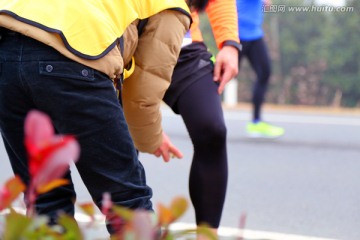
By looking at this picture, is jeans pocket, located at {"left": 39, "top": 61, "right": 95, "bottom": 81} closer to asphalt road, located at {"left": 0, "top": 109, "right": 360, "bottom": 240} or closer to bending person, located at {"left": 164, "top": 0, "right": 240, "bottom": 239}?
bending person, located at {"left": 164, "top": 0, "right": 240, "bottom": 239}

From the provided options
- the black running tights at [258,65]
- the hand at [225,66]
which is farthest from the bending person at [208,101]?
the black running tights at [258,65]

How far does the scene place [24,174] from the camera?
2.20 m

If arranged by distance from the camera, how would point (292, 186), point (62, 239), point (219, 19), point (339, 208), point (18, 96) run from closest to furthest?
point (62, 239) → point (18, 96) → point (219, 19) → point (339, 208) → point (292, 186)

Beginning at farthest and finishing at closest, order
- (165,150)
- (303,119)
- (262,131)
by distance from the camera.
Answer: (303,119), (262,131), (165,150)

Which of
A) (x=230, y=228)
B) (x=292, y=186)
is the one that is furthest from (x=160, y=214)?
(x=292, y=186)

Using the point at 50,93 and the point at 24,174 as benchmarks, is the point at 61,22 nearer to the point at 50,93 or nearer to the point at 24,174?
the point at 50,93

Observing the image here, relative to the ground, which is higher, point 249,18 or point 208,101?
point 208,101

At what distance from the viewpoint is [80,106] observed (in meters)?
1.92

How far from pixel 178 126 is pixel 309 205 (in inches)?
160

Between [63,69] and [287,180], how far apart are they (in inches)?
145

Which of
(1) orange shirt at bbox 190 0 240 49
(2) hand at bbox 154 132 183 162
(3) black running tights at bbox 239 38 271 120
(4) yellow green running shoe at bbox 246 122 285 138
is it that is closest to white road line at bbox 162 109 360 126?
(4) yellow green running shoe at bbox 246 122 285 138

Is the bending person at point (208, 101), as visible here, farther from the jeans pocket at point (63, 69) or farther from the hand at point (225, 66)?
the jeans pocket at point (63, 69)

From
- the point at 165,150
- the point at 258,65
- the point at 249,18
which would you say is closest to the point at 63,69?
the point at 165,150

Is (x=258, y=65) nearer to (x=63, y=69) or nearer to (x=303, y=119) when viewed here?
(x=303, y=119)
